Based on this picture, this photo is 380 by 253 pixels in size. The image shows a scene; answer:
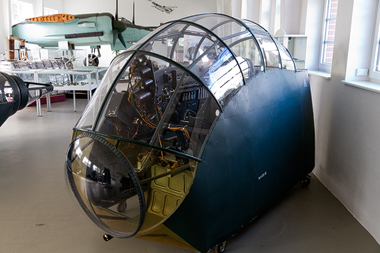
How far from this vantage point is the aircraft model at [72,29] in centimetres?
1013

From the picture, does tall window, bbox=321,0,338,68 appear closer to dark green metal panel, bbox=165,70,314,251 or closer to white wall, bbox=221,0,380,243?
white wall, bbox=221,0,380,243

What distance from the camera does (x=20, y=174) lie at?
3916 millimetres

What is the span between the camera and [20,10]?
44.5 ft

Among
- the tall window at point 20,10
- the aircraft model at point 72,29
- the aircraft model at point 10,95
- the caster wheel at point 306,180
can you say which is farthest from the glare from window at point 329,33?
the tall window at point 20,10

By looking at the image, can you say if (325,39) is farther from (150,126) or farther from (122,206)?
(122,206)

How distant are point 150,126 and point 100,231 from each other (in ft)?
3.98

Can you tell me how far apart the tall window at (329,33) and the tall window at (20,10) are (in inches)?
508

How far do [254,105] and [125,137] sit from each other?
0.98 metres

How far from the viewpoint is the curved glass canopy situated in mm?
1864

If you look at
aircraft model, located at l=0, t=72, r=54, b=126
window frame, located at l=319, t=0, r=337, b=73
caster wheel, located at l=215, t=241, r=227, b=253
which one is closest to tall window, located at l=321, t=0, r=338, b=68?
window frame, located at l=319, t=0, r=337, b=73

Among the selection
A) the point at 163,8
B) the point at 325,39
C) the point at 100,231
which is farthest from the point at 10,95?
the point at 163,8

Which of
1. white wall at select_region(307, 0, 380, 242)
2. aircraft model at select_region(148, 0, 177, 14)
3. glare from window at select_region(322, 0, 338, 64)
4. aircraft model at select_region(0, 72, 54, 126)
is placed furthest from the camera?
aircraft model at select_region(148, 0, 177, 14)

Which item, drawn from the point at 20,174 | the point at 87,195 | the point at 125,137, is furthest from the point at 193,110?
the point at 20,174

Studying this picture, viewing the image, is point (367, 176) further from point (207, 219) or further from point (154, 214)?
point (154, 214)
